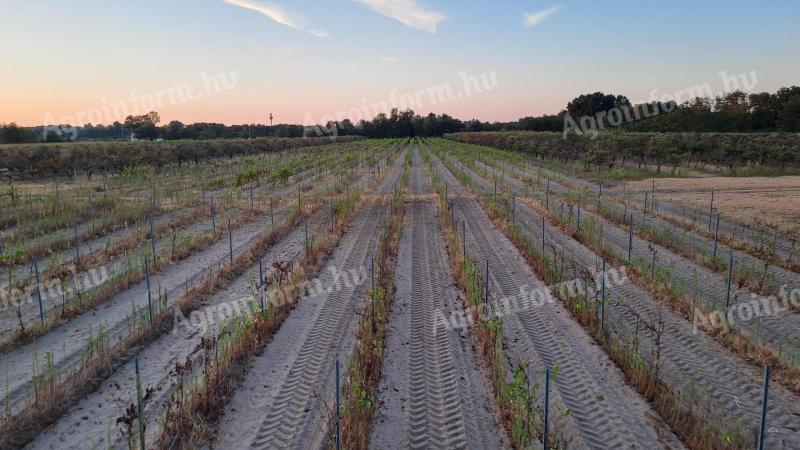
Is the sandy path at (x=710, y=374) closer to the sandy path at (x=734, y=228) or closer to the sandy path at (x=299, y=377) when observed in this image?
the sandy path at (x=734, y=228)

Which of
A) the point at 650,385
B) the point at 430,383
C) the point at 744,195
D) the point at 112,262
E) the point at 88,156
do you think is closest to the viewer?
the point at 650,385

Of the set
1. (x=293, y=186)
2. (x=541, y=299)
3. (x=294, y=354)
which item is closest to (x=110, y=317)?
(x=294, y=354)

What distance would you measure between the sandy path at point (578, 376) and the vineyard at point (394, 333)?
0.09ft

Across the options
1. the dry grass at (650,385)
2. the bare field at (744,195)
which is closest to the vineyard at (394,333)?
the dry grass at (650,385)

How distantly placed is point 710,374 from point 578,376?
1.42 m

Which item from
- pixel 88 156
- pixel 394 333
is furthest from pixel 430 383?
pixel 88 156

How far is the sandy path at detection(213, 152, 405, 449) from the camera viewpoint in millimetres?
4379

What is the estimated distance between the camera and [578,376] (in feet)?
17.6

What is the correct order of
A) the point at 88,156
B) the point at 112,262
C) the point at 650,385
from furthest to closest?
the point at 88,156
the point at 112,262
the point at 650,385

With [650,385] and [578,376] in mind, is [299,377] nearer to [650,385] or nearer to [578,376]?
[578,376]

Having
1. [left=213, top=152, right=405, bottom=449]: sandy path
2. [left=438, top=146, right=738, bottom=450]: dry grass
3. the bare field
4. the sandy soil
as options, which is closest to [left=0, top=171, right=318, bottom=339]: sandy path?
[left=213, top=152, right=405, bottom=449]: sandy path

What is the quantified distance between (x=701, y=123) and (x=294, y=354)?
192 feet

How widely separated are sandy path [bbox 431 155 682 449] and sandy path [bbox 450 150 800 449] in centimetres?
58

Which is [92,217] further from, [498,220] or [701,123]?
[701,123]
